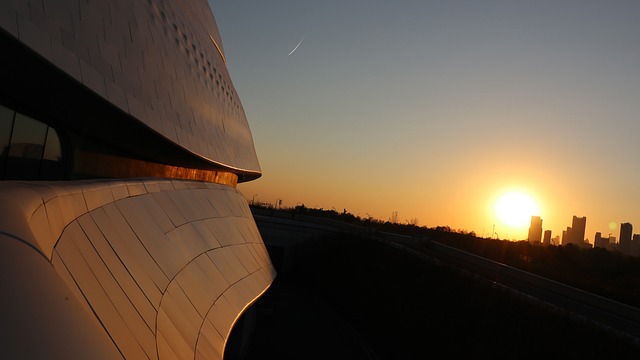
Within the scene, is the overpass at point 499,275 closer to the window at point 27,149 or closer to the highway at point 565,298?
the highway at point 565,298

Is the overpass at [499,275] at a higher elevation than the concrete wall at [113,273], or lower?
higher

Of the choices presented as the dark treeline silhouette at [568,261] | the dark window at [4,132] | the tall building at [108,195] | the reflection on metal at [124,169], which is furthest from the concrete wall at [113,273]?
the dark treeline silhouette at [568,261]

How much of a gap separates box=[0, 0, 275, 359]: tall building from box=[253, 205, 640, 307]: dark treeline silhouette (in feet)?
58.9

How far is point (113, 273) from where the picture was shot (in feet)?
19.9

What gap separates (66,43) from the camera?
7.59 metres

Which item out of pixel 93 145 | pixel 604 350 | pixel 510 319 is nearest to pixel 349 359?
pixel 510 319

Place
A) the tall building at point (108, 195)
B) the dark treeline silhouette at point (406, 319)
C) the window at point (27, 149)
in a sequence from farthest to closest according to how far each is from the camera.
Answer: the dark treeline silhouette at point (406, 319) → the window at point (27, 149) → the tall building at point (108, 195)

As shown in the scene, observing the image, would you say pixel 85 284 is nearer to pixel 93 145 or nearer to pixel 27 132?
pixel 27 132

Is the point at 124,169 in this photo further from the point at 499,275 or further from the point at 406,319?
the point at 499,275

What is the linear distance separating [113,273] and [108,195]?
171cm

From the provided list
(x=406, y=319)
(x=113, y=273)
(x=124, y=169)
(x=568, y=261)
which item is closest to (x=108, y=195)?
(x=113, y=273)

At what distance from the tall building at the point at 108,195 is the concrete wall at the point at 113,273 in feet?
0.06

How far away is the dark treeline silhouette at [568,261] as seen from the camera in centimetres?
2874

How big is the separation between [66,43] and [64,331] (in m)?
5.17
